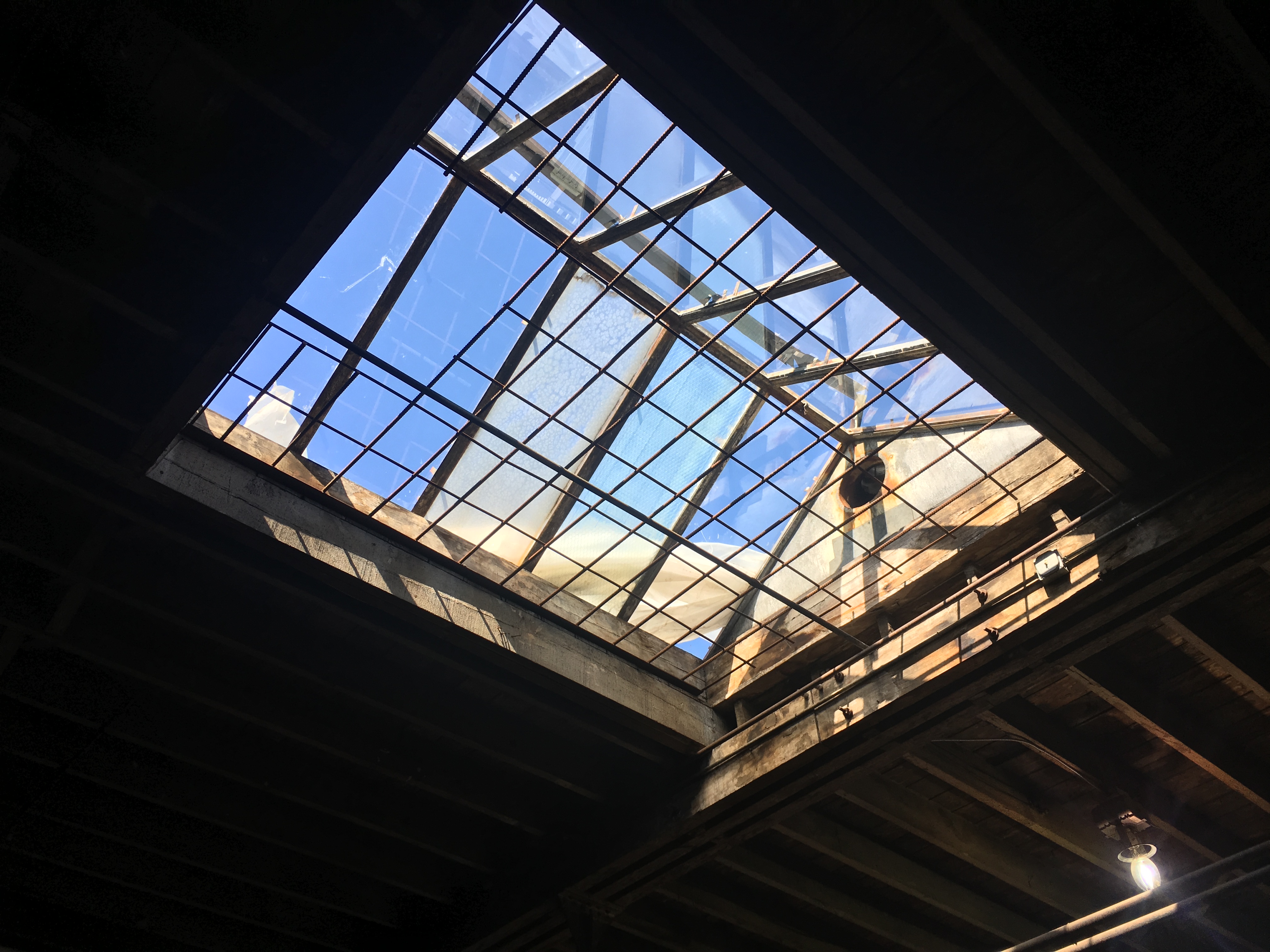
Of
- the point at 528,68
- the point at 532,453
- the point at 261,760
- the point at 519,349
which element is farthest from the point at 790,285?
the point at 261,760

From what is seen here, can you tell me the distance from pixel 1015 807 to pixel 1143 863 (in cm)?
114

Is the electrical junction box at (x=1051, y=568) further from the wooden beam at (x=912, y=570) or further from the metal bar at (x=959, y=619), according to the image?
the wooden beam at (x=912, y=570)

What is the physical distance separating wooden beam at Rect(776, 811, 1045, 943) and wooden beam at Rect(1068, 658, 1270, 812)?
271 cm

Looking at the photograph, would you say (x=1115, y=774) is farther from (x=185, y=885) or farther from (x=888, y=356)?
(x=185, y=885)

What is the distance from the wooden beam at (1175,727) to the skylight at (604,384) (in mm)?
1714

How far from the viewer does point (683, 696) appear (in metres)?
8.00

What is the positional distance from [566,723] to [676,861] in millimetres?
1597

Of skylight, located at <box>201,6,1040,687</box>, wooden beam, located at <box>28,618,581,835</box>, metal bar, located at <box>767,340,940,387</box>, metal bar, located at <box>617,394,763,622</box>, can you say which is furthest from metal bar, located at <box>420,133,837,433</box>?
wooden beam, located at <box>28,618,581,835</box>

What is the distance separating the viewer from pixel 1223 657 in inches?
265

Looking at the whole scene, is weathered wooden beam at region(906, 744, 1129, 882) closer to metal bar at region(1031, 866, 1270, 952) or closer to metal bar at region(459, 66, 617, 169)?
metal bar at region(1031, 866, 1270, 952)

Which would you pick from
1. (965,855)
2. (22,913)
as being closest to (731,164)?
(965,855)

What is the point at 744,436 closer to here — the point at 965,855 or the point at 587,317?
the point at 587,317

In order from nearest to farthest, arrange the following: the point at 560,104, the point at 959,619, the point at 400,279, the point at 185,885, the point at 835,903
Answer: the point at 560,104, the point at 400,279, the point at 959,619, the point at 835,903, the point at 185,885

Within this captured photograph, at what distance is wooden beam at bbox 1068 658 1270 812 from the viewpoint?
7117 mm
